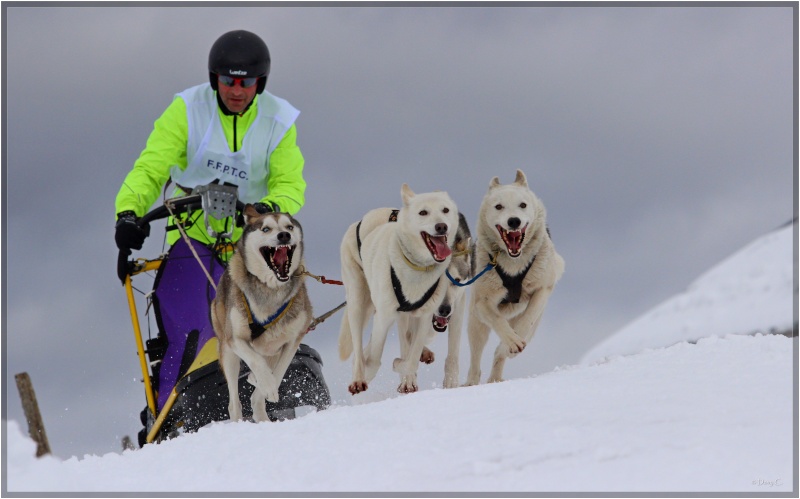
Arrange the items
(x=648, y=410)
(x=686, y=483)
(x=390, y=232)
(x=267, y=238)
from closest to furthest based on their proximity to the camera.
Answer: (x=686, y=483)
(x=648, y=410)
(x=267, y=238)
(x=390, y=232)

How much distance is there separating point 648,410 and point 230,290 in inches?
103

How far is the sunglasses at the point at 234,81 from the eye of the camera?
6.62m

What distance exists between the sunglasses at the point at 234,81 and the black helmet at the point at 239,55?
66mm

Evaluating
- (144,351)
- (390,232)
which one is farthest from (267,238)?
(144,351)

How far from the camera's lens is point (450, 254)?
19.4 feet

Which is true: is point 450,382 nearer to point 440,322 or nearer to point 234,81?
point 440,322

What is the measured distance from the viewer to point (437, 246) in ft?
19.3

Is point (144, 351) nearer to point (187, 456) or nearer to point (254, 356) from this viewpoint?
point (254, 356)

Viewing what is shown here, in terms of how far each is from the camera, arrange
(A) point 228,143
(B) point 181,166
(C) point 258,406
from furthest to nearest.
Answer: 1. (B) point 181,166
2. (A) point 228,143
3. (C) point 258,406

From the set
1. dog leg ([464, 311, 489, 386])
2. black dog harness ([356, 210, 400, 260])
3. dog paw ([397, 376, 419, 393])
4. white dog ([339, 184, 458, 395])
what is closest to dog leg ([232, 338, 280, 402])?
white dog ([339, 184, 458, 395])

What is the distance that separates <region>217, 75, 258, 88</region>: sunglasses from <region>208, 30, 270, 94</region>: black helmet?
0.22ft

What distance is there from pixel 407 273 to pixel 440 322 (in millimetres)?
564

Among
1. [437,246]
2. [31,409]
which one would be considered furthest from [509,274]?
[31,409]

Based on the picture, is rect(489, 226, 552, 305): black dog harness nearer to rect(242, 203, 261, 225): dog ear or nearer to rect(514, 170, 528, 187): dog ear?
rect(514, 170, 528, 187): dog ear
